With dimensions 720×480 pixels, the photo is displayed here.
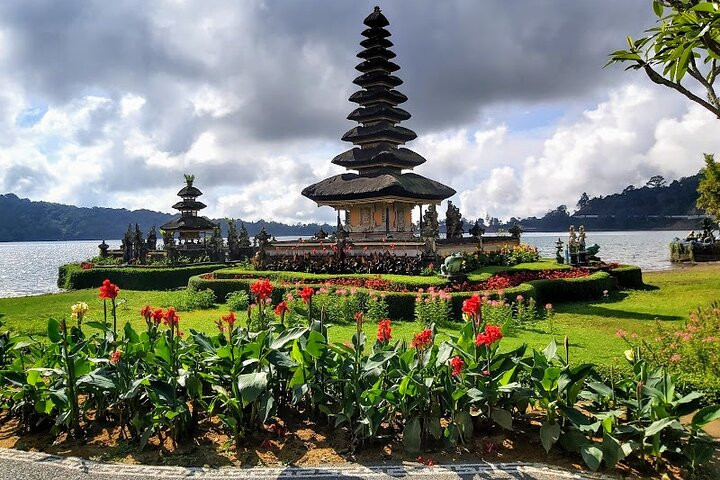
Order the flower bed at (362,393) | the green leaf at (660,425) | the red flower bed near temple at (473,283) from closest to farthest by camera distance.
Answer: the green leaf at (660,425), the flower bed at (362,393), the red flower bed near temple at (473,283)

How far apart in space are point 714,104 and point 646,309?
36.5ft

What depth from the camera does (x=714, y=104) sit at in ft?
19.5

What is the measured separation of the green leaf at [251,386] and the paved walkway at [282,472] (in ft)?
2.13

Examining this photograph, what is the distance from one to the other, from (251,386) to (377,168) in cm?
2898

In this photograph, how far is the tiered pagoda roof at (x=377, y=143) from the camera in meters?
31.4

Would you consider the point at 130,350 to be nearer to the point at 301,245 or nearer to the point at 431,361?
the point at 431,361

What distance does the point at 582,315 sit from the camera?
48.7ft

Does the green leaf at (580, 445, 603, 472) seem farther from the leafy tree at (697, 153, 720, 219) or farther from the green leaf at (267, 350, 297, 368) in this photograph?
the leafy tree at (697, 153, 720, 219)

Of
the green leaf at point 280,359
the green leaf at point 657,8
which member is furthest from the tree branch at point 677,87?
the green leaf at point 280,359

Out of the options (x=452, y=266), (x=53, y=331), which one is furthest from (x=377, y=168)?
(x=53, y=331)

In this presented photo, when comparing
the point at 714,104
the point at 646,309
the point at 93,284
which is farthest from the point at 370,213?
the point at 714,104

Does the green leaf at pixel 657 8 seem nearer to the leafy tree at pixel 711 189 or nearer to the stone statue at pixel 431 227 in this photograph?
the stone statue at pixel 431 227

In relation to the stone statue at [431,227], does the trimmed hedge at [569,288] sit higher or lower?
lower

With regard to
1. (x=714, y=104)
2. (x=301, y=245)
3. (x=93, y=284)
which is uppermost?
(x=714, y=104)
